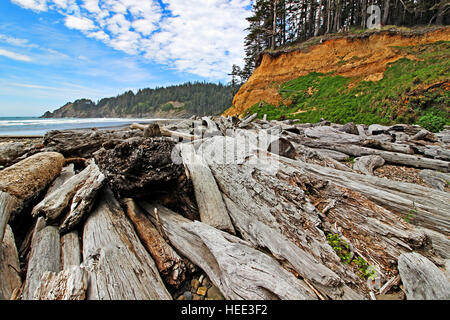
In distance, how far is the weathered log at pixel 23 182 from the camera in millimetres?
2266

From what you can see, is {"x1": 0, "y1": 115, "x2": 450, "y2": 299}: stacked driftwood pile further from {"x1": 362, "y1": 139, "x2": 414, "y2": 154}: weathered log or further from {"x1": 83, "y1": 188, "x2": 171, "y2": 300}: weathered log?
{"x1": 362, "y1": 139, "x2": 414, "y2": 154}: weathered log

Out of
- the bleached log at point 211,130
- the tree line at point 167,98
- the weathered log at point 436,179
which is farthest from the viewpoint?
the tree line at point 167,98

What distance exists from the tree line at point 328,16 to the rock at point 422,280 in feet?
80.9

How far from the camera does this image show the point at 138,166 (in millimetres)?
2145

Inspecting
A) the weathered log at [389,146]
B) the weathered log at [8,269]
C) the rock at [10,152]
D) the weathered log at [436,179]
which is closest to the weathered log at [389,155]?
the weathered log at [389,146]

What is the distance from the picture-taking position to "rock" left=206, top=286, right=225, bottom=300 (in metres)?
1.76

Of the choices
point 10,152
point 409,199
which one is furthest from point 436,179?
point 10,152

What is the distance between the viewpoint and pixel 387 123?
8.76 meters

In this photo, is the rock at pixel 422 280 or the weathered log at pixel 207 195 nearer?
the rock at pixel 422 280

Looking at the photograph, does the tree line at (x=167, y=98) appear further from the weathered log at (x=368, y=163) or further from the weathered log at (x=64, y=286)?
the weathered log at (x=64, y=286)

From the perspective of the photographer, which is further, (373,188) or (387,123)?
(387,123)
